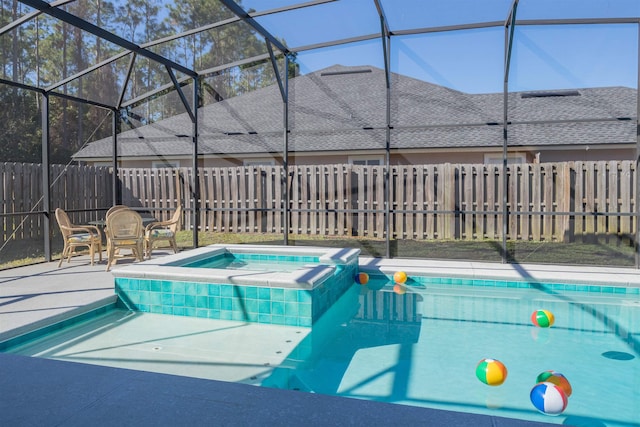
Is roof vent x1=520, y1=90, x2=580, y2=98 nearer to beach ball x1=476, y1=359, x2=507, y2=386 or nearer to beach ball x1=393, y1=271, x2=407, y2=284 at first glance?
beach ball x1=393, y1=271, x2=407, y2=284

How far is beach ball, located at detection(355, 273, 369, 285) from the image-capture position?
21.2 ft

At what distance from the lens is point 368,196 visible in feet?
33.7

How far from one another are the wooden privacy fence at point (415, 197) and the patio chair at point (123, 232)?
1.78 m

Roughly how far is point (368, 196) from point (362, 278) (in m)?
4.04

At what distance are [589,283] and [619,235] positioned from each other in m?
3.71

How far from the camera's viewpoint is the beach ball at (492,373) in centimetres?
341

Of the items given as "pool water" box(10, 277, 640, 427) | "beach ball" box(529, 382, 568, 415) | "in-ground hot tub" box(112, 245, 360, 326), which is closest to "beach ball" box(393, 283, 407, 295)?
"pool water" box(10, 277, 640, 427)

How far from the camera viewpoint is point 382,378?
356cm

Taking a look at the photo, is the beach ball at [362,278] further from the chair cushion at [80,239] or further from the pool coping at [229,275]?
the chair cushion at [80,239]

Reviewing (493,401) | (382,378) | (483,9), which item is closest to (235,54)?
(483,9)

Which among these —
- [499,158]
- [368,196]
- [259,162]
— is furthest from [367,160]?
[499,158]

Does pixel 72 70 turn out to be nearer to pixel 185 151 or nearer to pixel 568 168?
pixel 185 151

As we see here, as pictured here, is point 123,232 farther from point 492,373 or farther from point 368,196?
point 368,196

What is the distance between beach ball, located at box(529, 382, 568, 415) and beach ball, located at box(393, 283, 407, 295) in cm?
308
